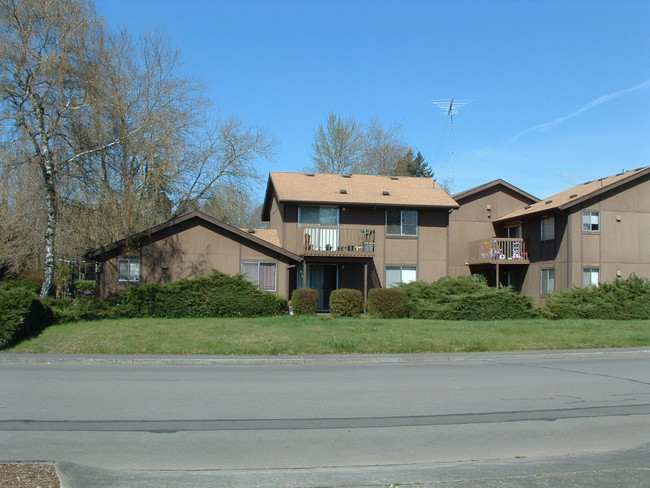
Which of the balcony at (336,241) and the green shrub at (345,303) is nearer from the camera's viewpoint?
the green shrub at (345,303)

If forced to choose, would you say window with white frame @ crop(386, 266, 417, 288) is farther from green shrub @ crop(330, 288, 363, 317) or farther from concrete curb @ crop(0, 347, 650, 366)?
concrete curb @ crop(0, 347, 650, 366)

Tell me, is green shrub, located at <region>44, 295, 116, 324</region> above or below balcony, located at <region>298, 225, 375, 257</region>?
below

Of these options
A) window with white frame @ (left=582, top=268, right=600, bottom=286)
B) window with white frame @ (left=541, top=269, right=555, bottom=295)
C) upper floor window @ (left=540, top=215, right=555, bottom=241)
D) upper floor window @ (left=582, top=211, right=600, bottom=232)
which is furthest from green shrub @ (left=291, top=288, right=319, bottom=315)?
upper floor window @ (left=582, top=211, right=600, bottom=232)

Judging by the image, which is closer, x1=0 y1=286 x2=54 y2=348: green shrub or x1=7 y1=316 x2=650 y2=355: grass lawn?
x1=0 y1=286 x2=54 y2=348: green shrub

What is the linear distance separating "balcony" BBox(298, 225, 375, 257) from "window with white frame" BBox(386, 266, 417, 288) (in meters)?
2.17

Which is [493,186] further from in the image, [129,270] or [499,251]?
[129,270]

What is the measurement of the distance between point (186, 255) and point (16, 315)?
10.5 metres

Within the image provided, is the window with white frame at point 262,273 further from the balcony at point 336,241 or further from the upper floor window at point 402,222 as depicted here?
the upper floor window at point 402,222

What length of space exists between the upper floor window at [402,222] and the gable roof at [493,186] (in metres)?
4.39

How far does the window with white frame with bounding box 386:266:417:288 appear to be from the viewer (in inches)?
1287

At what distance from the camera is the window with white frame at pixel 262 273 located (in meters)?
28.9

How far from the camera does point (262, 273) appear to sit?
29094 millimetres

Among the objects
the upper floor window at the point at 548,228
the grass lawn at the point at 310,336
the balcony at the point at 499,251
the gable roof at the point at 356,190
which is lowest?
the grass lawn at the point at 310,336

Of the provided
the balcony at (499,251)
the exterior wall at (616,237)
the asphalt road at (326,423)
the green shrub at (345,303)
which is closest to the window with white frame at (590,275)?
the exterior wall at (616,237)
